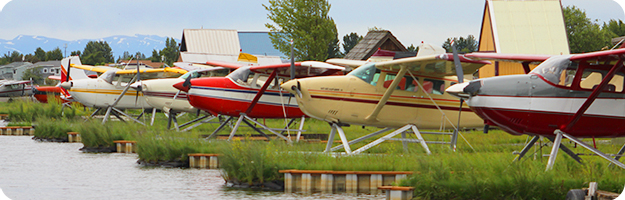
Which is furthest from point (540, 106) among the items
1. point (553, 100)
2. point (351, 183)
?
point (351, 183)

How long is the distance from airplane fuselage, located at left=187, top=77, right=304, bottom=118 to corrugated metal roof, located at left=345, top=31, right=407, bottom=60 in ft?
70.1

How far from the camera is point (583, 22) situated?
6750 centimetres

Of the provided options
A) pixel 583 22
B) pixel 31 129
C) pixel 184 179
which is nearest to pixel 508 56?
pixel 184 179

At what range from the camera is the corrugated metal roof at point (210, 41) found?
62.0m

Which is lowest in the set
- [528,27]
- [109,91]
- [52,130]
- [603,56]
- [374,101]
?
[52,130]

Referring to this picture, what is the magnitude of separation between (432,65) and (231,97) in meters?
7.17

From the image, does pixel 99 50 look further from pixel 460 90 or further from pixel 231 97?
pixel 460 90

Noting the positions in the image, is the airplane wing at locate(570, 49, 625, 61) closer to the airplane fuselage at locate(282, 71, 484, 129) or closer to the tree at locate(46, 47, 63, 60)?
the airplane fuselage at locate(282, 71, 484, 129)

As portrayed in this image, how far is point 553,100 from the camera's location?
39.8 feet

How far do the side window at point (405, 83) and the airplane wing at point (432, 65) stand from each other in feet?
0.64

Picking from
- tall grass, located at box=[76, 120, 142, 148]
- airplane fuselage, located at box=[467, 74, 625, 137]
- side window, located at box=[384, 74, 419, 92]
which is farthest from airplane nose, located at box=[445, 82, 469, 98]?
tall grass, located at box=[76, 120, 142, 148]

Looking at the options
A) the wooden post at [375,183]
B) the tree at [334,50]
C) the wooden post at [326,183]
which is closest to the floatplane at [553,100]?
the wooden post at [375,183]

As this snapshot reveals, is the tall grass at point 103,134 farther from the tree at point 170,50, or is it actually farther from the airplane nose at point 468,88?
the tree at point 170,50

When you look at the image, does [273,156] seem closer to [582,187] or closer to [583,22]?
[582,187]
